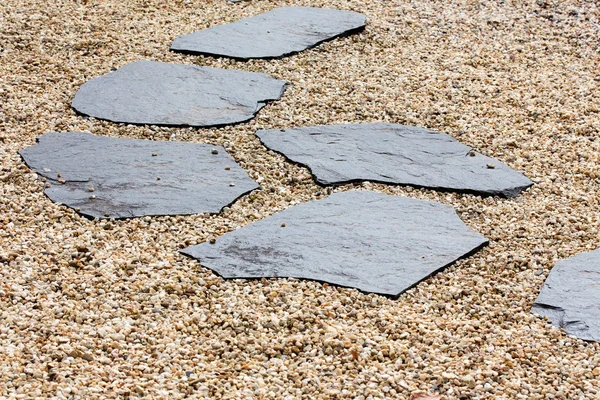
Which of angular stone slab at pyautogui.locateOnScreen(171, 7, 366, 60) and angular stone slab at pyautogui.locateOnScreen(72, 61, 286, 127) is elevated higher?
angular stone slab at pyautogui.locateOnScreen(171, 7, 366, 60)

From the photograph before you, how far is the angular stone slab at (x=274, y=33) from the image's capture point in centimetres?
431

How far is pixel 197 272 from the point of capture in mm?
2656

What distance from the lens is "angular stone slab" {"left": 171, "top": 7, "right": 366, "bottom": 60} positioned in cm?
431

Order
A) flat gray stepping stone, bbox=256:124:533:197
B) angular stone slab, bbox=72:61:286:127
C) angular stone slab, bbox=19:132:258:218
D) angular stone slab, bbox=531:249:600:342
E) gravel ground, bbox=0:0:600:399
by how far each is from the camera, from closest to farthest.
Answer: gravel ground, bbox=0:0:600:399 → angular stone slab, bbox=531:249:600:342 → angular stone slab, bbox=19:132:258:218 → flat gray stepping stone, bbox=256:124:533:197 → angular stone slab, bbox=72:61:286:127

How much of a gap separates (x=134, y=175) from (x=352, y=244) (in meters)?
0.96

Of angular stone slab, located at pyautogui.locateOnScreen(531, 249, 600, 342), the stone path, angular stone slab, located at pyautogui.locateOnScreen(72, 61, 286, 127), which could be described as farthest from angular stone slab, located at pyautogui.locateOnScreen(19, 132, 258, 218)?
angular stone slab, located at pyautogui.locateOnScreen(531, 249, 600, 342)

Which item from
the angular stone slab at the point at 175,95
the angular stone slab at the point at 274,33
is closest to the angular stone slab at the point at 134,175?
the angular stone slab at the point at 175,95

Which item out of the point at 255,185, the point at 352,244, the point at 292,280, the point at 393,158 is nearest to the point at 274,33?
the point at 393,158

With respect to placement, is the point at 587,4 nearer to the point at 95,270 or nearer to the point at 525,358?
the point at 525,358

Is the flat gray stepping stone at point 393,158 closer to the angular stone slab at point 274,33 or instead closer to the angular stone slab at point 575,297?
the angular stone slab at point 575,297

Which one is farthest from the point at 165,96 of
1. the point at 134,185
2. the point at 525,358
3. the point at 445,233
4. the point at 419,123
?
the point at 525,358

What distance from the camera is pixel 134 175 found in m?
3.16

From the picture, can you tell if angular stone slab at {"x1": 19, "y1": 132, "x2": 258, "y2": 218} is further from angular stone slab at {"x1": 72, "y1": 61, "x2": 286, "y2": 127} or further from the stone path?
angular stone slab at {"x1": 72, "y1": 61, "x2": 286, "y2": 127}

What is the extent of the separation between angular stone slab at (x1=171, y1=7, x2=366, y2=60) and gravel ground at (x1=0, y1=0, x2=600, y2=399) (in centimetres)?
9
